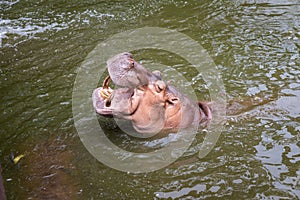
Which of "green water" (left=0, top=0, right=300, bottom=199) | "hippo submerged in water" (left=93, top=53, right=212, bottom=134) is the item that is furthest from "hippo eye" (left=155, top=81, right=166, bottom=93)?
"green water" (left=0, top=0, right=300, bottom=199)

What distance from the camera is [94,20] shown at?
7816 mm

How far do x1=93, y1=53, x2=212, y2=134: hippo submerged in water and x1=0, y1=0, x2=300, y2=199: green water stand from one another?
37cm

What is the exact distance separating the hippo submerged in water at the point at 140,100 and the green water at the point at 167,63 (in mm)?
371

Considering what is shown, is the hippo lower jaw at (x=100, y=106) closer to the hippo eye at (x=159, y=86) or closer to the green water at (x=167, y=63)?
the green water at (x=167, y=63)

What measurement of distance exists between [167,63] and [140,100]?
1.95 meters

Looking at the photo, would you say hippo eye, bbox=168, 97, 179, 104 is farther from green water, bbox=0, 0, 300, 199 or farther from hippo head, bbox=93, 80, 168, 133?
green water, bbox=0, 0, 300, 199

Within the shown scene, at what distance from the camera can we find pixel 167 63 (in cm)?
646

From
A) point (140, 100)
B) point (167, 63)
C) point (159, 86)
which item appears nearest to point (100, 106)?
point (140, 100)

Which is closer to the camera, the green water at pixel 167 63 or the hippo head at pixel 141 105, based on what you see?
the green water at pixel 167 63

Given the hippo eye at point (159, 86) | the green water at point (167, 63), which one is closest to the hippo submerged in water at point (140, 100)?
the hippo eye at point (159, 86)

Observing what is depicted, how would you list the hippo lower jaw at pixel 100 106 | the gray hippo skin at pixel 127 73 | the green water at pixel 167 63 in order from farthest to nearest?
1. the hippo lower jaw at pixel 100 106
2. the gray hippo skin at pixel 127 73
3. the green water at pixel 167 63

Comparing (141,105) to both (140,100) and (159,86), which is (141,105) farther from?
(159,86)

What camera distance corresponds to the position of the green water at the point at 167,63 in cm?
426

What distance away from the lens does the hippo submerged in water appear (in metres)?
4.62
